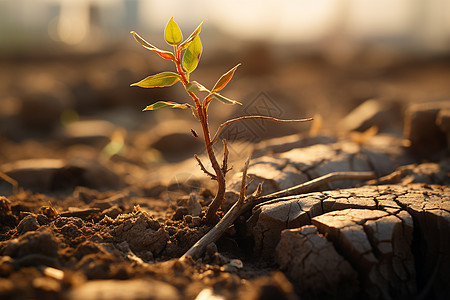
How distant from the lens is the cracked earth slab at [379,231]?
1806 millimetres

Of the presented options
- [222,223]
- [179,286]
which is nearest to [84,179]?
[222,223]

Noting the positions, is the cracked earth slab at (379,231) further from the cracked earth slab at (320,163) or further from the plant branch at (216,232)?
the cracked earth slab at (320,163)

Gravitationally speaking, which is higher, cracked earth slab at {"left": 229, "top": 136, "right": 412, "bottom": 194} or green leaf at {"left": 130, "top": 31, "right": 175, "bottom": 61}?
green leaf at {"left": 130, "top": 31, "right": 175, "bottom": 61}

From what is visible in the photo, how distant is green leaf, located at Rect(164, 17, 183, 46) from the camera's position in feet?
5.83

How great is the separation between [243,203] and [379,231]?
2.62 ft

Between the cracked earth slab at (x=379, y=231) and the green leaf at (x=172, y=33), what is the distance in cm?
111

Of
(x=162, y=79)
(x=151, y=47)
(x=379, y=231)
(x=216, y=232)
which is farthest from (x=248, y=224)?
(x=151, y=47)

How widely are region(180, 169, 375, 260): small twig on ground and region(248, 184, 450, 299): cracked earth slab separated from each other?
0.29ft

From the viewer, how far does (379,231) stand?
1.90m

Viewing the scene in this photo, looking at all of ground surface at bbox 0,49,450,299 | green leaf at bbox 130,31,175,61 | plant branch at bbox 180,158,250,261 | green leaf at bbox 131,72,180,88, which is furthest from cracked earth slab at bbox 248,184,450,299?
green leaf at bbox 130,31,175,61

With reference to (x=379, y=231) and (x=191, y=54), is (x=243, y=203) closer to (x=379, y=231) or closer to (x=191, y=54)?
(x=379, y=231)

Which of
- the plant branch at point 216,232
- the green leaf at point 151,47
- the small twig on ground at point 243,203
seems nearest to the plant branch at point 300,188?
the small twig on ground at point 243,203

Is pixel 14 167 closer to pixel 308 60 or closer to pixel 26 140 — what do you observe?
pixel 26 140

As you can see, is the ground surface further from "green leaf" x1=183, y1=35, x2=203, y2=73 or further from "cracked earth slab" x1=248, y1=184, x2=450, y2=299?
"green leaf" x1=183, y1=35, x2=203, y2=73
